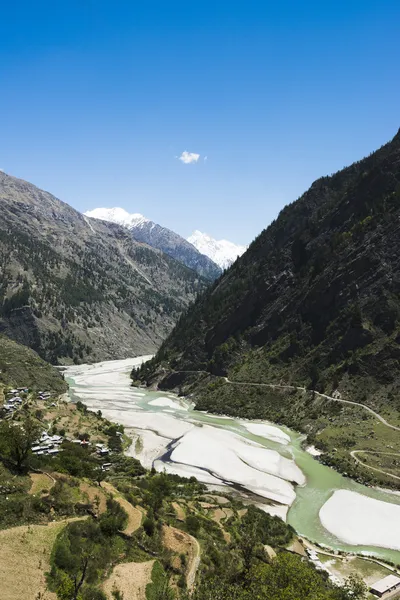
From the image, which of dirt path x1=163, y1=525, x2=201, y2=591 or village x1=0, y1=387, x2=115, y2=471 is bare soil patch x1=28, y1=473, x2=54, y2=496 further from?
village x1=0, y1=387, x2=115, y2=471

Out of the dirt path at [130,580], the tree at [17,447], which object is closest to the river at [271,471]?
the dirt path at [130,580]

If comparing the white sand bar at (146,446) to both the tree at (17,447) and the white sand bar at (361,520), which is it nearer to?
the white sand bar at (361,520)

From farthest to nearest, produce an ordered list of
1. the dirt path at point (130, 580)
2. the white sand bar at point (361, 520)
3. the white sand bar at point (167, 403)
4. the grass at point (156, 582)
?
the white sand bar at point (167, 403) → the white sand bar at point (361, 520) → the grass at point (156, 582) → the dirt path at point (130, 580)

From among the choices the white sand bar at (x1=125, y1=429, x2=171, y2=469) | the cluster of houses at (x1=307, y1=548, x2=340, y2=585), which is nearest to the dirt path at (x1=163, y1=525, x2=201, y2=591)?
the cluster of houses at (x1=307, y1=548, x2=340, y2=585)

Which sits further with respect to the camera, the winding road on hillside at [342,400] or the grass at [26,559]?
the winding road on hillside at [342,400]

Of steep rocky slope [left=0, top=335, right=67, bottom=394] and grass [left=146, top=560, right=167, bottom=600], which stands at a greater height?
grass [left=146, top=560, right=167, bottom=600]

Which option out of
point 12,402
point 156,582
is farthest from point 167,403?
point 156,582

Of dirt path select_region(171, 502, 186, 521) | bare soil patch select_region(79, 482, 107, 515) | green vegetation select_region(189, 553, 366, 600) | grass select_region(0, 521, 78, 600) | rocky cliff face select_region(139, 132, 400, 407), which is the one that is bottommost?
dirt path select_region(171, 502, 186, 521)
